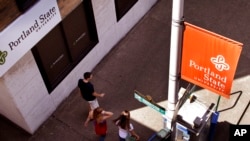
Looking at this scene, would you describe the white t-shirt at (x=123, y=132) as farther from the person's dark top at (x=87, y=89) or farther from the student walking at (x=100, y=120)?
the person's dark top at (x=87, y=89)

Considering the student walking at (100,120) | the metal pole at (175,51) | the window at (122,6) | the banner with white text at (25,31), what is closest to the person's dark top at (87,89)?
the student walking at (100,120)

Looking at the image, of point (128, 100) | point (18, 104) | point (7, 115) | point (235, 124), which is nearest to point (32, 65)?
point (18, 104)

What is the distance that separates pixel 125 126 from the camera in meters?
9.85

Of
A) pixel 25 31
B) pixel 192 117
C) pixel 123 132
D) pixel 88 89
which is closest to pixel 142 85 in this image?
pixel 88 89

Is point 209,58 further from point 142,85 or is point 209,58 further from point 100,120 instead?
point 142,85

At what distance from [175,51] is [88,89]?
10.8 ft

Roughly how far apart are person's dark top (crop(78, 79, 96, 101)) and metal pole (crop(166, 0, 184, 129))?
2.10 m

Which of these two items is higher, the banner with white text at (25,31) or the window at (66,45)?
the banner with white text at (25,31)

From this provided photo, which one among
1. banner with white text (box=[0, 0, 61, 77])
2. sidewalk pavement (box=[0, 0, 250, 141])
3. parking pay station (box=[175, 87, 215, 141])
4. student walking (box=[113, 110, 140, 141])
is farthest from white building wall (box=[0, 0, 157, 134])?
parking pay station (box=[175, 87, 215, 141])

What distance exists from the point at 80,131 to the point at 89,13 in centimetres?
311

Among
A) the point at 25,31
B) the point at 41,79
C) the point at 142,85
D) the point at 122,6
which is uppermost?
the point at 25,31

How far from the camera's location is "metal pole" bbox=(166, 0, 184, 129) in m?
7.09

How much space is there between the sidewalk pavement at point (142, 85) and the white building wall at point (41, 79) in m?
0.27

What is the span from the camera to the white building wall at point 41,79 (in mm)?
9812
